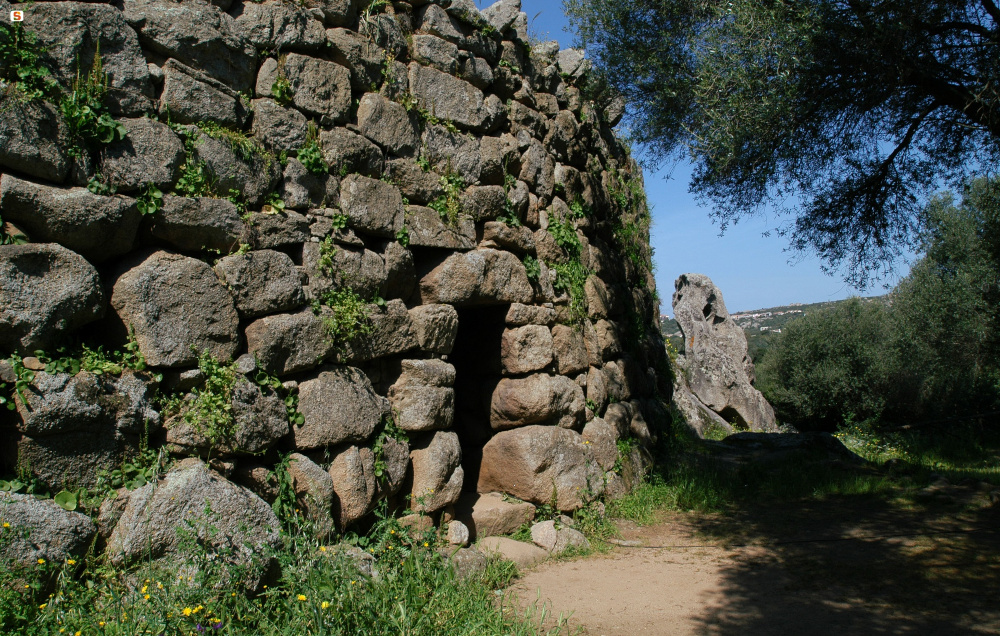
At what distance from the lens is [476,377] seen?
688 cm

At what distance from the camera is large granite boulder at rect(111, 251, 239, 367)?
3.67 m

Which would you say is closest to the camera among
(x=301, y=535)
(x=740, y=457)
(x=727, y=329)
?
(x=301, y=535)

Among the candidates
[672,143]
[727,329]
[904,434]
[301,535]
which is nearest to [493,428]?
[301,535]

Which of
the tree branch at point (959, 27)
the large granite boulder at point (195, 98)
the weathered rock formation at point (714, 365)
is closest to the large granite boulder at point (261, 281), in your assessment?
the large granite boulder at point (195, 98)

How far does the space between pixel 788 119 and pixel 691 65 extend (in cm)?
138

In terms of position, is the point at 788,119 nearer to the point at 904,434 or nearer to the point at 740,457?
the point at 740,457

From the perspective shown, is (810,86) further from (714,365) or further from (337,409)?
(714,365)

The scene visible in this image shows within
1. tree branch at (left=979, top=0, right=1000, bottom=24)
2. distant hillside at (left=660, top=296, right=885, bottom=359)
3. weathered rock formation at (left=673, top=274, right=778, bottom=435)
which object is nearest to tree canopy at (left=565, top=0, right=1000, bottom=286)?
tree branch at (left=979, top=0, right=1000, bottom=24)

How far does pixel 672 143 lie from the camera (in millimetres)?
8062

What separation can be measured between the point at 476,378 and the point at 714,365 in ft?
36.9

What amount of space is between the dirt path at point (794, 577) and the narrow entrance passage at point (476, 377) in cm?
156

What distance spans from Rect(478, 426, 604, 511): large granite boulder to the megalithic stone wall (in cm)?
2

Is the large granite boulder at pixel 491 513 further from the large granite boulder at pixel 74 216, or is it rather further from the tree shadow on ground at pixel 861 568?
the large granite boulder at pixel 74 216

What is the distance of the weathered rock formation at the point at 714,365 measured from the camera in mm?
16109
